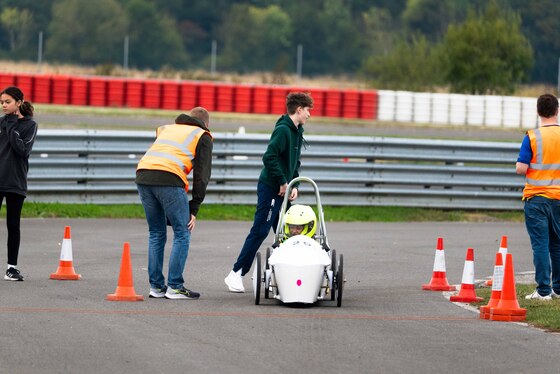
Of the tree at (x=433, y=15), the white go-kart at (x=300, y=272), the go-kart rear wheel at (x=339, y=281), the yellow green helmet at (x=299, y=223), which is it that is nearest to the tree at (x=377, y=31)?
the tree at (x=433, y=15)

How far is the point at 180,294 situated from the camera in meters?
11.5

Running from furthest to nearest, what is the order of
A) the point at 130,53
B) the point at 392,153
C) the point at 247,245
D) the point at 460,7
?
the point at 460,7 → the point at 130,53 → the point at 392,153 → the point at 247,245

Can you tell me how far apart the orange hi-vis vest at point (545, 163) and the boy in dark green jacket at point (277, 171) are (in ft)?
6.59

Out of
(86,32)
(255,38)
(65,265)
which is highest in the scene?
(255,38)

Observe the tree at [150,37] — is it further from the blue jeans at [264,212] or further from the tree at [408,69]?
the blue jeans at [264,212]

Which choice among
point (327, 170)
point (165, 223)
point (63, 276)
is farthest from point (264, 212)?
point (327, 170)

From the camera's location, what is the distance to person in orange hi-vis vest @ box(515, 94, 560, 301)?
11.7m

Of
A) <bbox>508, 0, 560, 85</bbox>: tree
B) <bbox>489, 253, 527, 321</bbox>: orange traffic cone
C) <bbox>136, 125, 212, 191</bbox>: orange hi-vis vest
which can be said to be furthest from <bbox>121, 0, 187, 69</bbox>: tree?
<bbox>489, 253, 527, 321</bbox>: orange traffic cone

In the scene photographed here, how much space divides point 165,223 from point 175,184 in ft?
1.48

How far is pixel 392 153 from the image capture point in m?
21.6

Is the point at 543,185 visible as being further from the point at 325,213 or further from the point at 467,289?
the point at 325,213

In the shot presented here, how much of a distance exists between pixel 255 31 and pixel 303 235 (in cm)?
8403

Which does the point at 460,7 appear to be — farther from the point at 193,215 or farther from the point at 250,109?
the point at 193,215

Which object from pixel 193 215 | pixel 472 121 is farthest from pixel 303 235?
pixel 472 121
